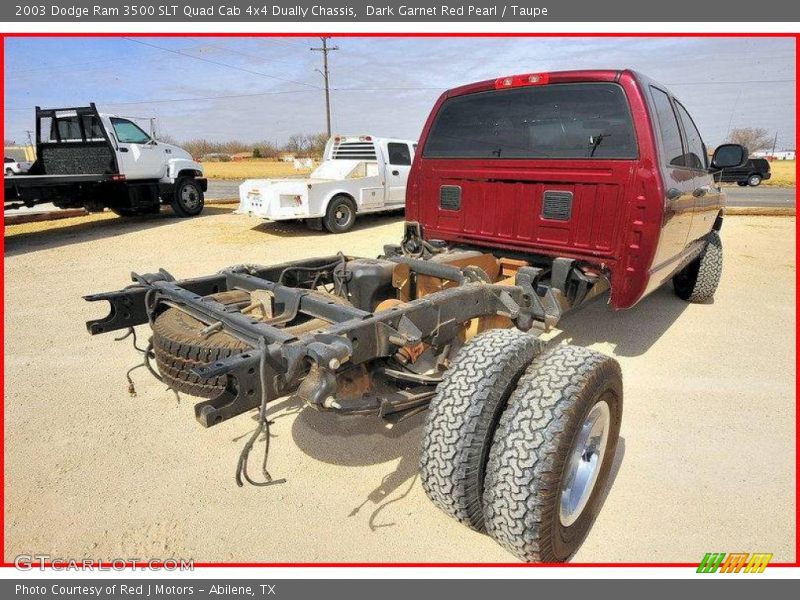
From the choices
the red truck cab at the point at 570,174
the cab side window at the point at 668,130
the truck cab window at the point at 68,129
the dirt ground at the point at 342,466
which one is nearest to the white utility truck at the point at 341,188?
the truck cab window at the point at 68,129

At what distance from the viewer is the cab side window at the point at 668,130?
379cm

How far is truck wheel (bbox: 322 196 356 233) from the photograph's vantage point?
1117 centimetres

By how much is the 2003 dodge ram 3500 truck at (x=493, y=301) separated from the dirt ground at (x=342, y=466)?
276mm

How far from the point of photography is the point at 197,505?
2.67m

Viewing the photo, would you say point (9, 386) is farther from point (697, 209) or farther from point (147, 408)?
point (697, 209)

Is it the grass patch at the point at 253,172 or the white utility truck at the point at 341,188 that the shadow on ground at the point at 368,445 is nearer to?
the white utility truck at the point at 341,188

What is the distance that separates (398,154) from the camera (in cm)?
1254

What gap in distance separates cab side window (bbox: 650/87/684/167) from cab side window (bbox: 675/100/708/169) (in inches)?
9.1

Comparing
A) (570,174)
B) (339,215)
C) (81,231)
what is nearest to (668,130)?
(570,174)

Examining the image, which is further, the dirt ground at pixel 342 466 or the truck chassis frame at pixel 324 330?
the dirt ground at pixel 342 466

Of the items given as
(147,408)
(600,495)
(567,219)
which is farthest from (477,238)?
(147,408)

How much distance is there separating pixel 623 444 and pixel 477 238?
2.06 m

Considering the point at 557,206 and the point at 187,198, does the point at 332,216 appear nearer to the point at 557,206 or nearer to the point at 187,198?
the point at 187,198
